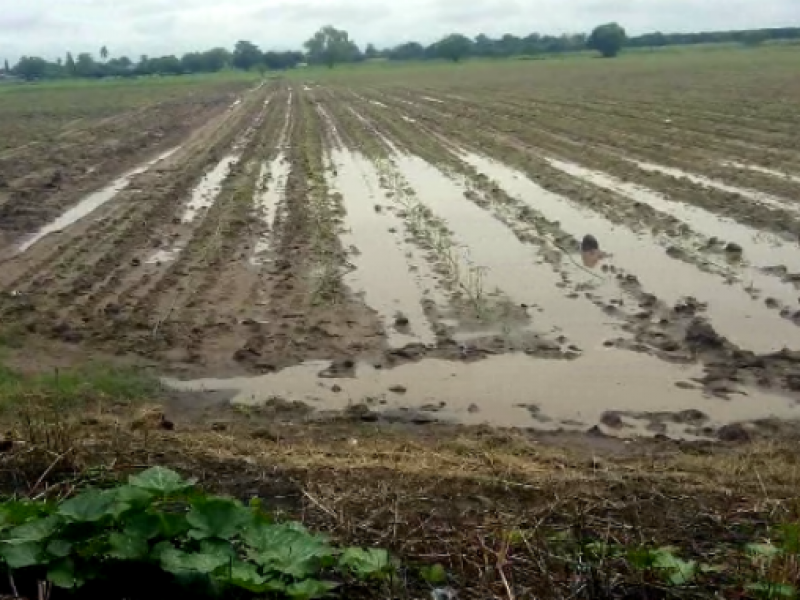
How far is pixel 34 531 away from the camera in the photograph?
359cm

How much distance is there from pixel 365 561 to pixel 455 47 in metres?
107

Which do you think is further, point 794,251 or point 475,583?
point 794,251

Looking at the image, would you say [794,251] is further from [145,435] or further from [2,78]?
[2,78]

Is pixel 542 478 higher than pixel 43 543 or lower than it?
lower

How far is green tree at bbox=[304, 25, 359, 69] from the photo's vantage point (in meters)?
123

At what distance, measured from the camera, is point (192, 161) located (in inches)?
825

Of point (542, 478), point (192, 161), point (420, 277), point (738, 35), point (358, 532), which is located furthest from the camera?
point (738, 35)

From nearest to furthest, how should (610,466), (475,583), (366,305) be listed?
1. (475,583)
2. (610,466)
3. (366,305)

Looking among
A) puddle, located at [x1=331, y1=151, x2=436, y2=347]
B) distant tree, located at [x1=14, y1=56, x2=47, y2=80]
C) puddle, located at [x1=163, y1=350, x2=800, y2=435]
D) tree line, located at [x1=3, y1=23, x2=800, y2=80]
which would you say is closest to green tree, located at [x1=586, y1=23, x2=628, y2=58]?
tree line, located at [x1=3, y1=23, x2=800, y2=80]

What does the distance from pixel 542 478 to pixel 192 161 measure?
673 inches

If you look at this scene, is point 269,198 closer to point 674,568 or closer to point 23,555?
point 23,555

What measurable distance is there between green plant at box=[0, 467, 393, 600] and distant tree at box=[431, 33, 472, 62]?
349ft

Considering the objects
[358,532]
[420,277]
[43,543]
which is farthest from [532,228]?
[43,543]

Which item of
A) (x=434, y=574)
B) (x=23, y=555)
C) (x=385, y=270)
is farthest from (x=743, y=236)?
(x=23, y=555)
